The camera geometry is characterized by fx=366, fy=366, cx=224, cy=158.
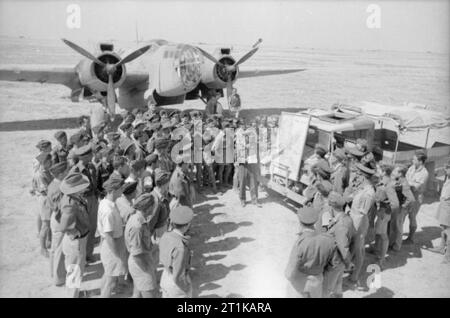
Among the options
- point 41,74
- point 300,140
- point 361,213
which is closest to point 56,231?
point 361,213

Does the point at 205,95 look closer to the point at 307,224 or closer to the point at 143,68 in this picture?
the point at 143,68

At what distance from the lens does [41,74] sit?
17.0 meters

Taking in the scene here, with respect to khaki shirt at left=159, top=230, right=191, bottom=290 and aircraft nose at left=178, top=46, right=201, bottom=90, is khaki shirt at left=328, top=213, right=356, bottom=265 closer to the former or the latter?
khaki shirt at left=159, top=230, right=191, bottom=290

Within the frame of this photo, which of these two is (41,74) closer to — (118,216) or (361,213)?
(118,216)

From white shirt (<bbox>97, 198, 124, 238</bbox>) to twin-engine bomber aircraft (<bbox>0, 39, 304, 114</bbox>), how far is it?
11.6 m

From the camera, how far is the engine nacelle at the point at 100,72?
636 inches

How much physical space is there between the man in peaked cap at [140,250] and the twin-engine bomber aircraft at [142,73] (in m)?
11.9

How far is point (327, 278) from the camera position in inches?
210

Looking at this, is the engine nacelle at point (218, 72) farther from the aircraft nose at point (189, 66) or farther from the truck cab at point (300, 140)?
the truck cab at point (300, 140)

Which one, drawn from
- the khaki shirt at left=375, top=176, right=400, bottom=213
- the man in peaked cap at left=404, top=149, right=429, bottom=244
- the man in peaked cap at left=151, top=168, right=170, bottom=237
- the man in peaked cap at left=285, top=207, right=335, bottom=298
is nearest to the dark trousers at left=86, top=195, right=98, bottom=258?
the man in peaked cap at left=151, top=168, right=170, bottom=237

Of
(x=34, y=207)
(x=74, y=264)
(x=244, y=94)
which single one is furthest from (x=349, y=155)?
(x=244, y=94)

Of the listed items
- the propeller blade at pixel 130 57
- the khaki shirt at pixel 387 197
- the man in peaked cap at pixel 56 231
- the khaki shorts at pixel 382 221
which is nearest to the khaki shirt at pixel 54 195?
the man in peaked cap at pixel 56 231
